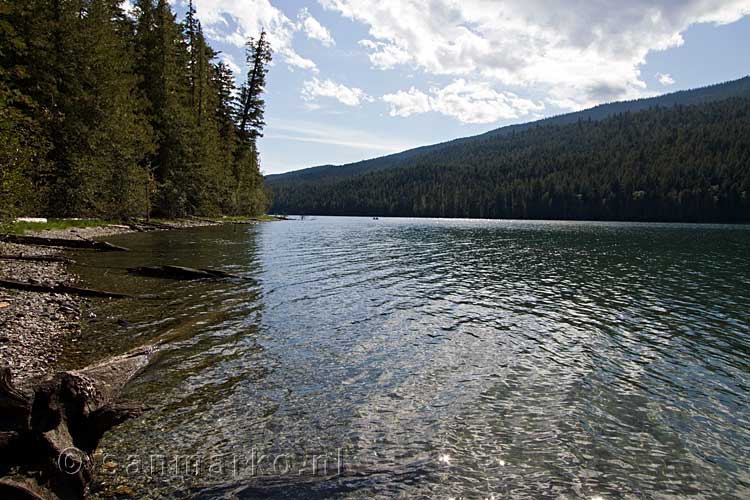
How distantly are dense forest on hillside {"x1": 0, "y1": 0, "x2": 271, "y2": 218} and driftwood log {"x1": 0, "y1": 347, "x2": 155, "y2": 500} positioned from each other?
1642cm

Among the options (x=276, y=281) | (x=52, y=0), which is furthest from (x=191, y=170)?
(x=276, y=281)

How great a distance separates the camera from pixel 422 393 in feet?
33.8

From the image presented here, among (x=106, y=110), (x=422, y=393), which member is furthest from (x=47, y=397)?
(x=106, y=110)

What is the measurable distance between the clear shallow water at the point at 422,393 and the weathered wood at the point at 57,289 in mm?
1248

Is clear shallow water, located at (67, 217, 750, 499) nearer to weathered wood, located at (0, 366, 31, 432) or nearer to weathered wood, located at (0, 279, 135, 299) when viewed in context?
weathered wood, located at (0, 279, 135, 299)

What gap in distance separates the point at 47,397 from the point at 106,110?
49668mm

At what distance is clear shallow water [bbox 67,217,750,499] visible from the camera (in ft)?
23.0

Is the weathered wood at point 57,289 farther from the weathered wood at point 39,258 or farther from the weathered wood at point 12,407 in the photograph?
the weathered wood at point 12,407

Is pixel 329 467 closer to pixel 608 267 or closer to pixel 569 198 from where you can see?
pixel 608 267

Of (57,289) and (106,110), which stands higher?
(106,110)

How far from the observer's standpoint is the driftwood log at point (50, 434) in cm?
505

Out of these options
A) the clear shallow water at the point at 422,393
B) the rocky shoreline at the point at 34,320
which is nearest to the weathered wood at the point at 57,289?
the rocky shoreline at the point at 34,320

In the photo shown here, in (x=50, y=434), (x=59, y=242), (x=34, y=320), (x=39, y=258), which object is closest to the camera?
A: (x=50, y=434)

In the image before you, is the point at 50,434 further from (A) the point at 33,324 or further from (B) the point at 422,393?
(A) the point at 33,324
